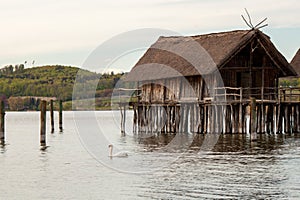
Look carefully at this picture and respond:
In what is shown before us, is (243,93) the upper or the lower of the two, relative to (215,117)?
upper

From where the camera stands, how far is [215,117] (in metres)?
41.5

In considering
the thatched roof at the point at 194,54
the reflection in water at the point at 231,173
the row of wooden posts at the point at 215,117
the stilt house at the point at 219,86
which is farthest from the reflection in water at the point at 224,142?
the thatched roof at the point at 194,54

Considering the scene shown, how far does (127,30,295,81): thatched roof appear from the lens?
40.6m

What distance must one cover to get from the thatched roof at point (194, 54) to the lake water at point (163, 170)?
4686mm

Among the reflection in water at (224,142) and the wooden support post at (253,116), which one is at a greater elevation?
the wooden support post at (253,116)

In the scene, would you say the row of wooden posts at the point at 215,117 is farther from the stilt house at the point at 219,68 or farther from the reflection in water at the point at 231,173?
the reflection in water at the point at 231,173

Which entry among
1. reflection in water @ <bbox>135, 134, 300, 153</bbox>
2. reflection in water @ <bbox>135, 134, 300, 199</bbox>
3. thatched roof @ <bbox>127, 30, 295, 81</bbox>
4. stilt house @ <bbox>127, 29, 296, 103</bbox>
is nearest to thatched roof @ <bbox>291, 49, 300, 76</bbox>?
stilt house @ <bbox>127, 29, 296, 103</bbox>

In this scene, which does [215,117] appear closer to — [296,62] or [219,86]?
[219,86]

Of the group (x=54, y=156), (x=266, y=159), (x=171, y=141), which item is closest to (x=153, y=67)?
(x=171, y=141)

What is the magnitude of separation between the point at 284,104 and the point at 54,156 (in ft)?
49.7

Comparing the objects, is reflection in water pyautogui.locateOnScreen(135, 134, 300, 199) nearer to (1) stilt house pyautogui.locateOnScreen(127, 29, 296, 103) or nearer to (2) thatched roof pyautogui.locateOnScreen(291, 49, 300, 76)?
(1) stilt house pyautogui.locateOnScreen(127, 29, 296, 103)

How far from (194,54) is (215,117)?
14.7 ft

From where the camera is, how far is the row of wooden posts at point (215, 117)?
4097cm

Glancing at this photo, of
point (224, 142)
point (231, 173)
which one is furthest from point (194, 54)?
point (231, 173)
